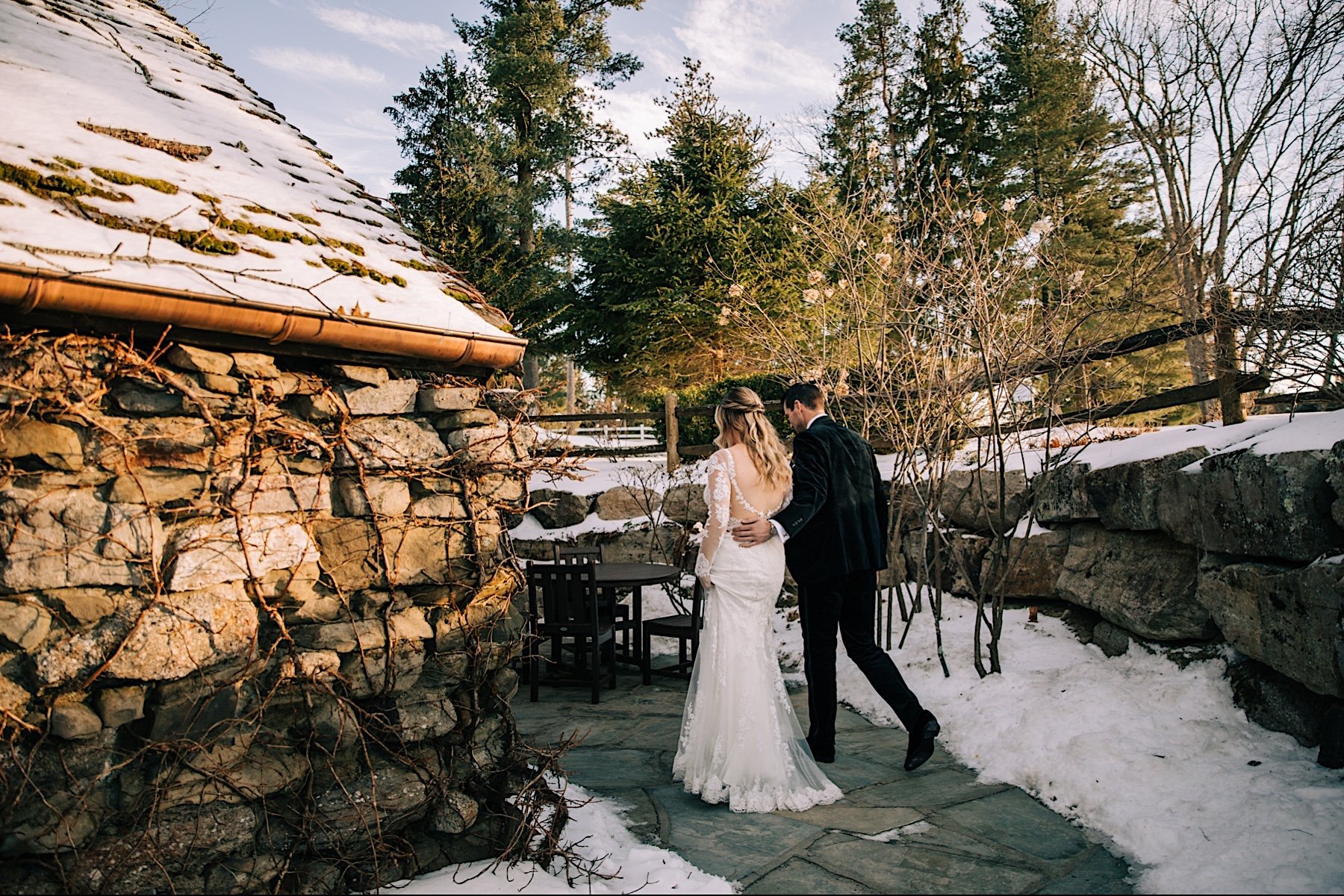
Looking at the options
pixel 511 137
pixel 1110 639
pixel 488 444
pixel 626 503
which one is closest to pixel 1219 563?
pixel 1110 639

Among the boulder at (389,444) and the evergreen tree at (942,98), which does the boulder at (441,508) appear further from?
the evergreen tree at (942,98)

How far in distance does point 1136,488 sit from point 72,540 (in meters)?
4.89

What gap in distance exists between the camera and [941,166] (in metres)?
16.5

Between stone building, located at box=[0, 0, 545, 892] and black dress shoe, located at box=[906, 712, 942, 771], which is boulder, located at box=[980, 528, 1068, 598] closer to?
black dress shoe, located at box=[906, 712, 942, 771]

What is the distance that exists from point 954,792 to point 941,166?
15800 mm

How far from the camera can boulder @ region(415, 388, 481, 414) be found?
299 centimetres

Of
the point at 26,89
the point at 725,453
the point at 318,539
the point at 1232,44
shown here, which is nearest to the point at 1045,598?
the point at 725,453

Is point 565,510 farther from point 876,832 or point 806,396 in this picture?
point 876,832

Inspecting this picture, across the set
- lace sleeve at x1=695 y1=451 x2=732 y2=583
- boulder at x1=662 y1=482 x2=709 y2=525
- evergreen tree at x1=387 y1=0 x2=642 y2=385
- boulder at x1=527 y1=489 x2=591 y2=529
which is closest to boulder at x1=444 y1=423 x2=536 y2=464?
lace sleeve at x1=695 y1=451 x2=732 y2=583

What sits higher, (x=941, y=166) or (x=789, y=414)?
(x=941, y=166)

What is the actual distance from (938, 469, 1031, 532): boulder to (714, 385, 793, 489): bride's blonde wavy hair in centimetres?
235

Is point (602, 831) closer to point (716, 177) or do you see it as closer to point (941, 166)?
point (716, 177)

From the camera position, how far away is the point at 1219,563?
3711mm

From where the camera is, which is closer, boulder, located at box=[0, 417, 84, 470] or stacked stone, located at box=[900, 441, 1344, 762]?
boulder, located at box=[0, 417, 84, 470]
